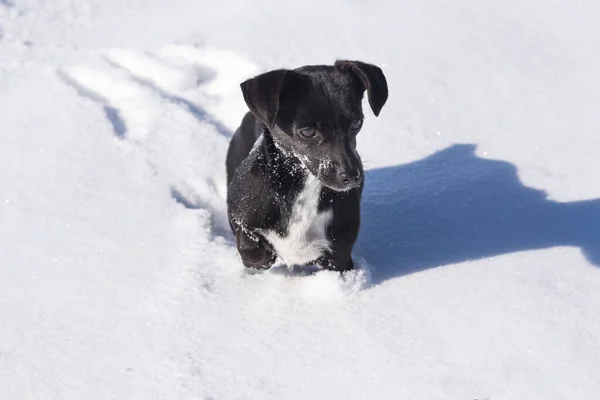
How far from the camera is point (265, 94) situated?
3520 millimetres

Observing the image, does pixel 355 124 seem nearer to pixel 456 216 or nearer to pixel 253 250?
pixel 253 250

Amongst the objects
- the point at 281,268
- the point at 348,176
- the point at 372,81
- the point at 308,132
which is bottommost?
the point at 281,268

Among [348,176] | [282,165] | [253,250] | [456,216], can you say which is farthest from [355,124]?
[456,216]

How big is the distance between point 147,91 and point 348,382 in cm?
284

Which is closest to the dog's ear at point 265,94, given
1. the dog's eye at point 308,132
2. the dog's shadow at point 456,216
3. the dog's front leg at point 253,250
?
the dog's eye at point 308,132

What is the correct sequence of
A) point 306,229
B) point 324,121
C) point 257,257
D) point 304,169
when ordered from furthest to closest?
point 257,257 < point 306,229 < point 304,169 < point 324,121

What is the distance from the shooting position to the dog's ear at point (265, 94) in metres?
3.52

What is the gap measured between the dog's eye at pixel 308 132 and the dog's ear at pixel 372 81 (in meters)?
0.29

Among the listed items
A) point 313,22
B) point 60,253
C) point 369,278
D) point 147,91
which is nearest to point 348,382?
point 369,278

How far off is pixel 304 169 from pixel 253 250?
48 cm

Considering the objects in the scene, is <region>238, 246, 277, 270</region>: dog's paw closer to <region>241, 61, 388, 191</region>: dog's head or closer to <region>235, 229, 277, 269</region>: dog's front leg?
<region>235, 229, 277, 269</region>: dog's front leg

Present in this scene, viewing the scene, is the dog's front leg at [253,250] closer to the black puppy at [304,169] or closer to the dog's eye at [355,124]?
the black puppy at [304,169]

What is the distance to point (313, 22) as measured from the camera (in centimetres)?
619

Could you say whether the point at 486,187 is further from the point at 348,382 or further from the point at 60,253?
the point at 60,253
